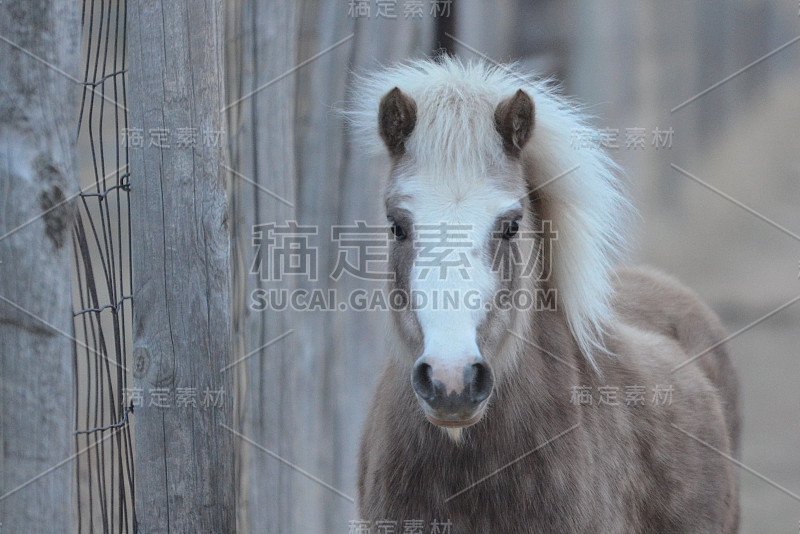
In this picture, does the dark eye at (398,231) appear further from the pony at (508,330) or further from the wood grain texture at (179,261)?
the wood grain texture at (179,261)

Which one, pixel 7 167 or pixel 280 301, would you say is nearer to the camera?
pixel 7 167

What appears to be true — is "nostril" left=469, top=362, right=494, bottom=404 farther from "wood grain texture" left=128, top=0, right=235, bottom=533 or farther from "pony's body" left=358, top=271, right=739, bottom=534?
"wood grain texture" left=128, top=0, right=235, bottom=533

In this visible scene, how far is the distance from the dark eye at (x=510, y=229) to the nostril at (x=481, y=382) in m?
0.40

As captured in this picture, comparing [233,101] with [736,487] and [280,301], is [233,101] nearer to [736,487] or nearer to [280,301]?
[280,301]

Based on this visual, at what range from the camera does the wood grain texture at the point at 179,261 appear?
82.3 inches

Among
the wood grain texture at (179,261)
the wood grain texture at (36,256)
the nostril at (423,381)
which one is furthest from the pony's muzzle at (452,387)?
the wood grain texture at (36,256)

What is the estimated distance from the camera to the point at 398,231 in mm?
1983

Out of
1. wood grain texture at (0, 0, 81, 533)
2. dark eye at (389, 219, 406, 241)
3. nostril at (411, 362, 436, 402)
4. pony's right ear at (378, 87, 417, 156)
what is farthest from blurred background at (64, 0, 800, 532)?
wood grain texture at (0, 0, 81, 533)

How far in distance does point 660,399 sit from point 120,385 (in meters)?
1.70

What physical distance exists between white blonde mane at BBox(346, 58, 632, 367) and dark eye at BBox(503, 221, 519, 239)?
0.18 m

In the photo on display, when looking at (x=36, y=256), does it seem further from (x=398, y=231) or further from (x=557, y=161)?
(x=557, y=161)

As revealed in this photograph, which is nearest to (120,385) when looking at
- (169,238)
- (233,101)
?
(169,238)

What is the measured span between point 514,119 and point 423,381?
0.76 metres

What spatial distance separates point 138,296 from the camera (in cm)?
214
